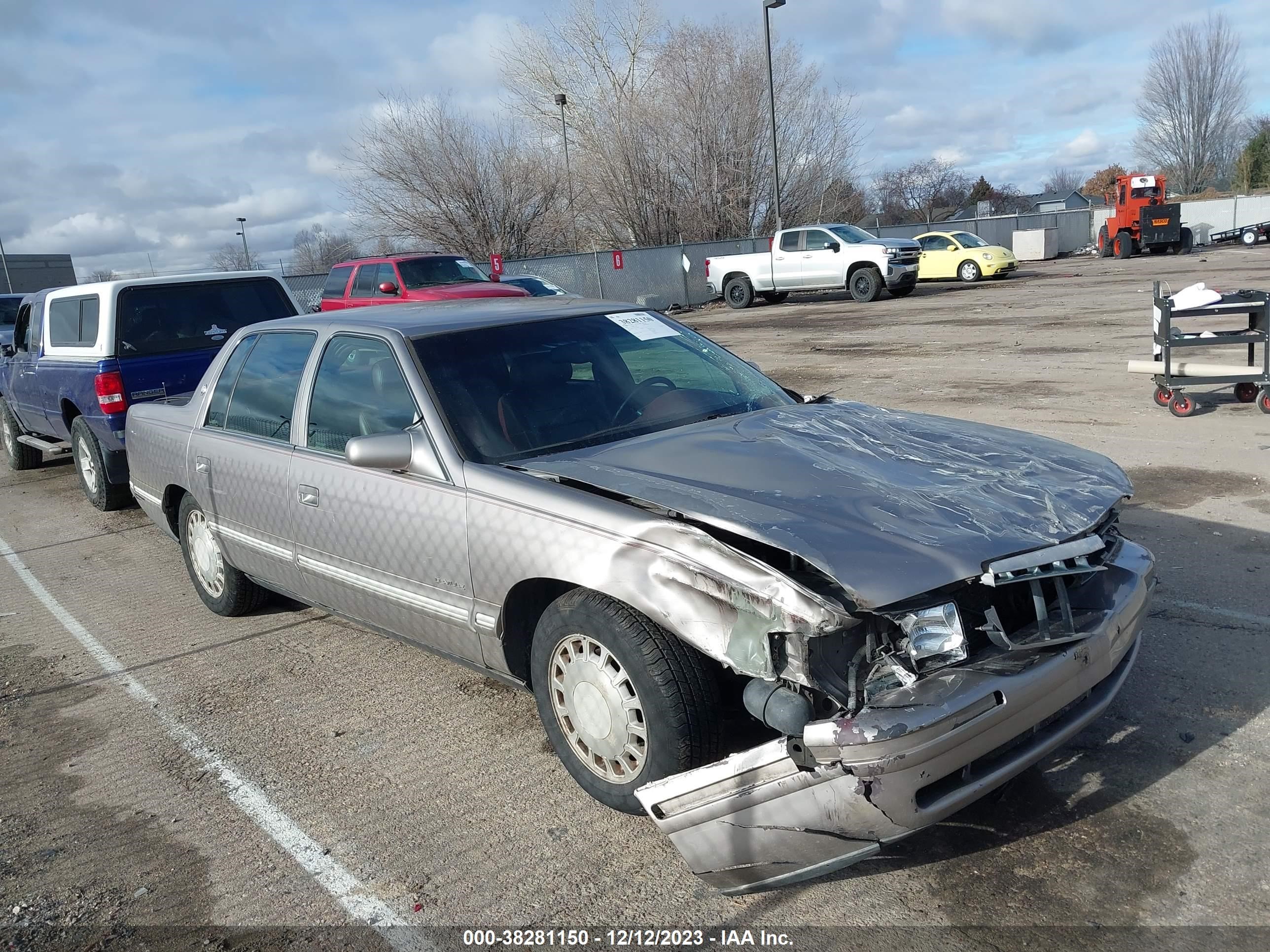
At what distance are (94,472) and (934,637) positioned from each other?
7.96 metres

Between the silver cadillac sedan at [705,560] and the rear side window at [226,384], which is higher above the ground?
the rear side window at [226,384]

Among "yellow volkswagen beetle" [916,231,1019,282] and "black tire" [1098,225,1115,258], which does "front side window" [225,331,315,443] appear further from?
"black tire" [1098,225,1115,258]

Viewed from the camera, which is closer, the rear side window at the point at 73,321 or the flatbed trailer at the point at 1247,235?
the rear side window at the point at 73,321

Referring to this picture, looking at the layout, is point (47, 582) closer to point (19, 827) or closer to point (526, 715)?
point (19, 827)

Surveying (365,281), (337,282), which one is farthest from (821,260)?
(365,281)

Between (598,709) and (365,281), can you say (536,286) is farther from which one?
(598,709)

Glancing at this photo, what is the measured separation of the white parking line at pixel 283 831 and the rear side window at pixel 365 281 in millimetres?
12613

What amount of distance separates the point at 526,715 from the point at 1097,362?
33.7 ft

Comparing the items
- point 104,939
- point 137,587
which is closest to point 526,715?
point 104,939

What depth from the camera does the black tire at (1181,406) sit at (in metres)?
8.91

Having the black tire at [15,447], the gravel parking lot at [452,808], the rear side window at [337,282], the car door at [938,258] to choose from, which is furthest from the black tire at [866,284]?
the gravel parking lot at [452,808]

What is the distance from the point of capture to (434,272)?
16.8 m

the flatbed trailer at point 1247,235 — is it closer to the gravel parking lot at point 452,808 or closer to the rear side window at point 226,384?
the gravel parking lot at point 452,808

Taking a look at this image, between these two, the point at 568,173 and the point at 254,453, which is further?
the point at 568,173
